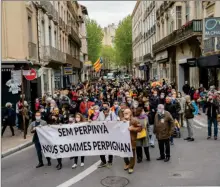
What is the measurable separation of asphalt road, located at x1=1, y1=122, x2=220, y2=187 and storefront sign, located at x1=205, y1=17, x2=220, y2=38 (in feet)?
24.7

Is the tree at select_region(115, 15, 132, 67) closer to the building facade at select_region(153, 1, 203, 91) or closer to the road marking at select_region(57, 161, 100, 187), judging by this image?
the building facade at select_region(153, 1, 203, 91)

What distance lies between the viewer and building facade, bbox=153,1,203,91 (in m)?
24.0

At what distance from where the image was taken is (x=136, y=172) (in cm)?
752

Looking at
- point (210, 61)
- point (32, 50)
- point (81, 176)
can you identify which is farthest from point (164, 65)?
point (81, 176)

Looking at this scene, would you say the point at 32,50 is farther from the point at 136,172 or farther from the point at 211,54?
the point at 136,172

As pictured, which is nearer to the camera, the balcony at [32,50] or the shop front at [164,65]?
the balcony at [32,50]

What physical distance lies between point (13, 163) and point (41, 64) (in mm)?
13207

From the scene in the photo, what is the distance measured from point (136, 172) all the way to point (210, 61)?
13.7 meters

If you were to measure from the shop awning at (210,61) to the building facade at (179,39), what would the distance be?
101 inches

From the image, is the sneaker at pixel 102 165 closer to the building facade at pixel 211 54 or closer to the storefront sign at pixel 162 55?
the building facade at pixel 211 54

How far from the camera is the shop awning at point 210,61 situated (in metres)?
18.7

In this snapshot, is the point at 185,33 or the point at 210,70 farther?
the point at 185,33

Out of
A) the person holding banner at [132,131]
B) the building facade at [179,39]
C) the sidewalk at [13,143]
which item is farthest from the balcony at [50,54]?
the person holding banner at [132,131]

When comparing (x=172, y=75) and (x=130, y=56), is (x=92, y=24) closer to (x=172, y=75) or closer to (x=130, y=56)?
(x=130, y=56)
